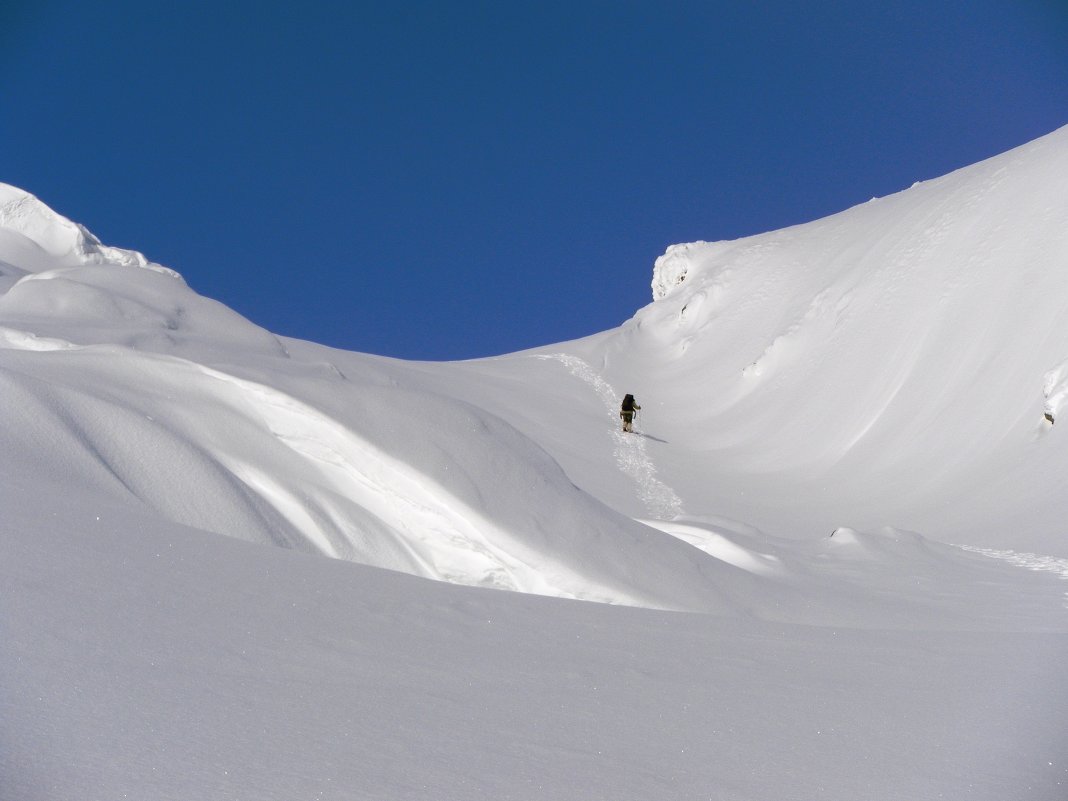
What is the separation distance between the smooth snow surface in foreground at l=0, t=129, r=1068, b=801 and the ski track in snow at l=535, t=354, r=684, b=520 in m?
0.18

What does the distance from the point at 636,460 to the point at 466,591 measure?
1478 centimetres

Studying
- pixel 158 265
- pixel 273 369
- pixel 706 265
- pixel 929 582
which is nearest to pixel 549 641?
pixel 273 369

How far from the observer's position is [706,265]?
131 feet

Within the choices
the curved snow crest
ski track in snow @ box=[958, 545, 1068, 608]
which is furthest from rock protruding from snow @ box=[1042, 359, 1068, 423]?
the curved snow crest

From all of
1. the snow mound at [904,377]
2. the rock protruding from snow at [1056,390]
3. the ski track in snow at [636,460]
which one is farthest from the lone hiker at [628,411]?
the rock protruding from snow at [1056,390]

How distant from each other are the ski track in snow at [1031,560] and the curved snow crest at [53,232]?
1779 inches

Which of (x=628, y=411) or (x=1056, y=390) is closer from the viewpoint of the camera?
(x=1056, y=390)

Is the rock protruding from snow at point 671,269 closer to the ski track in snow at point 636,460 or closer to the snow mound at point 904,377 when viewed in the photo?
the snow mound at point 904,377

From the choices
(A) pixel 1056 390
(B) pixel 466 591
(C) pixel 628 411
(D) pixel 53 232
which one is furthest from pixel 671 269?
(B) pixel 466 591

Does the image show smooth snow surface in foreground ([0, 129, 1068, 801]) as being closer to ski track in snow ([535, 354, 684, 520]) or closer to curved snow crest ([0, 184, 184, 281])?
ski track in snow ([535, 354, 684, 520])

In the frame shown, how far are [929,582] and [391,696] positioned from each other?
7.47 m

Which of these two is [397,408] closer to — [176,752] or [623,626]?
[623,626]

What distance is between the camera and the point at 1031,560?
34.8 ft

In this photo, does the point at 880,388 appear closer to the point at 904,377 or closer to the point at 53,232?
the point at 904,377
